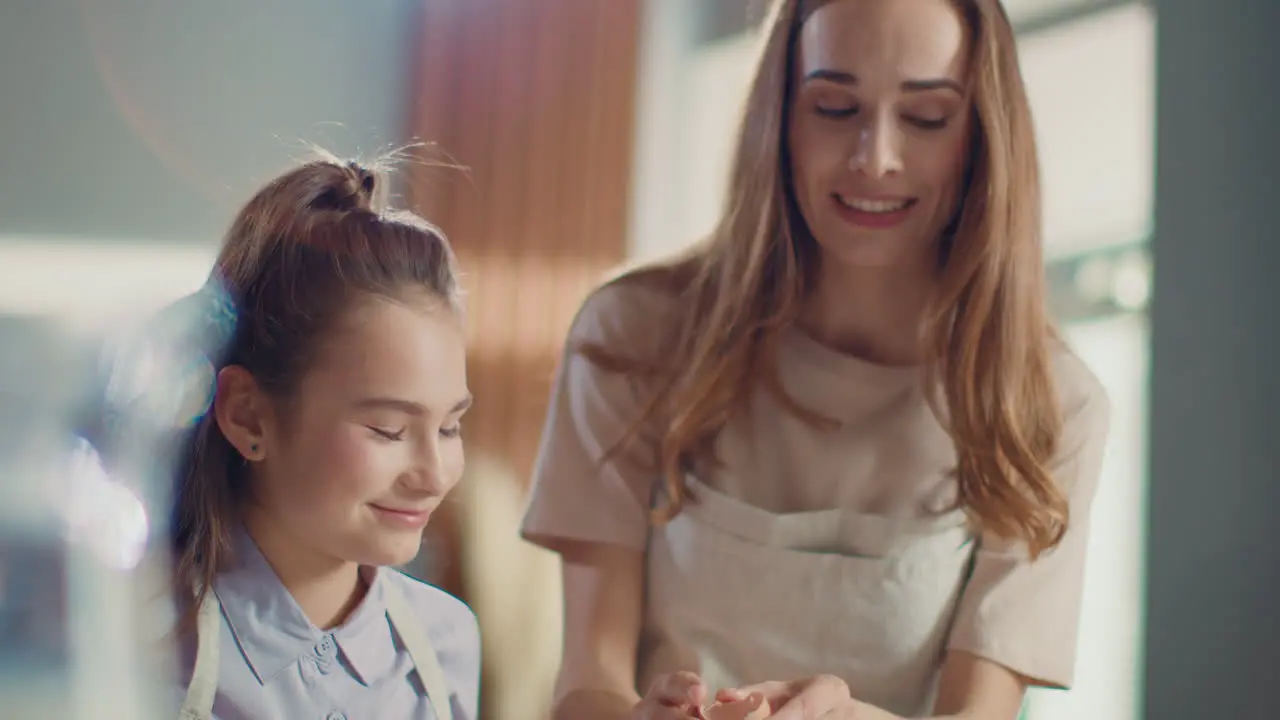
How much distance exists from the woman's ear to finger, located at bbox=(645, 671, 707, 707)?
9.3 inches

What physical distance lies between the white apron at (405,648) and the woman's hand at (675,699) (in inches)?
4.1

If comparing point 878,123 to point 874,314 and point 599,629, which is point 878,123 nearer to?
point 874,314

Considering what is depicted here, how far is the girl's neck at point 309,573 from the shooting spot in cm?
61

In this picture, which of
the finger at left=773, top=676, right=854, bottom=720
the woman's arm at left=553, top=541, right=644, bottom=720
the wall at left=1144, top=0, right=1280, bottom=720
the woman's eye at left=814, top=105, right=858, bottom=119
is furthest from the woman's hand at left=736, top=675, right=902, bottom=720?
the wall at left=1144, top=0, right=1280, bottom=720

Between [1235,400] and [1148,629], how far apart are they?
20 centimetres

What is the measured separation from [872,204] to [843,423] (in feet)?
0.45

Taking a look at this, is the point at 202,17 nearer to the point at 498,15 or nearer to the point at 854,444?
the point at 498,15

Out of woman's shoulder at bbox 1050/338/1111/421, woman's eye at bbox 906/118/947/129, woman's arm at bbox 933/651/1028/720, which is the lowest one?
woman's arm at bbox 933/651/1028/720

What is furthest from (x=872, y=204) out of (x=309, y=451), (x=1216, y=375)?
(x=1216, y=375)

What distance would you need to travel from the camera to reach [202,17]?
0.71 meters

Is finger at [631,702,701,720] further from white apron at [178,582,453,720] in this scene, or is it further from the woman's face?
the woman's face

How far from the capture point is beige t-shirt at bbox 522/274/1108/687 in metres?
0.82

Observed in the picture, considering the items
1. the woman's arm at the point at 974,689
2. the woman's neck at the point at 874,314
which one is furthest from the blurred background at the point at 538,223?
the woman's arm at the point at 974,689

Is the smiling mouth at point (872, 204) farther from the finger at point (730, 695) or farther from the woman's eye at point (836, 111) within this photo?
the finger at point (730, 695)
